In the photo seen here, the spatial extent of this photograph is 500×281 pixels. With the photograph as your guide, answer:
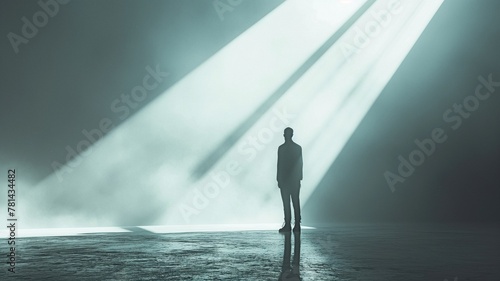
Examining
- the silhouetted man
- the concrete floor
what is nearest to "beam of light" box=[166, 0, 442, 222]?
the silhouetted man

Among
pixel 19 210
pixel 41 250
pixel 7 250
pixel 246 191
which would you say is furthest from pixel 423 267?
pixel 19 210

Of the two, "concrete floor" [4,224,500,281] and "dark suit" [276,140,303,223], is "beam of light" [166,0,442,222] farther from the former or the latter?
"concrete floor" [4,224,500,281]

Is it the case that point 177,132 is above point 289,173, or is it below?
above

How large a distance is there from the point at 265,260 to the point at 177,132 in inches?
264

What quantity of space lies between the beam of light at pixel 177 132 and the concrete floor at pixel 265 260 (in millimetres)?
3971

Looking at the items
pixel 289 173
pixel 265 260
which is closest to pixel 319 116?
pixel 289 173

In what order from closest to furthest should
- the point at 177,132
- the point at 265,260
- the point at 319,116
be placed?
the point at 265,260 < the point at 177,132 < the point at 319,116

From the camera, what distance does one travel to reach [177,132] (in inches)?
411

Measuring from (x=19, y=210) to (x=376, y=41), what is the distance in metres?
7.48

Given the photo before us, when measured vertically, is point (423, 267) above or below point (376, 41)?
below

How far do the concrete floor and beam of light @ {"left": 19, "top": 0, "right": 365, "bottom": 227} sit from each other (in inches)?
156

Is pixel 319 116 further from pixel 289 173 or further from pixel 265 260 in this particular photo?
pixel 265 260

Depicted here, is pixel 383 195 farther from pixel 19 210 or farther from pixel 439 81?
pixel 19 210

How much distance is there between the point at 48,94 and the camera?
9859mm
